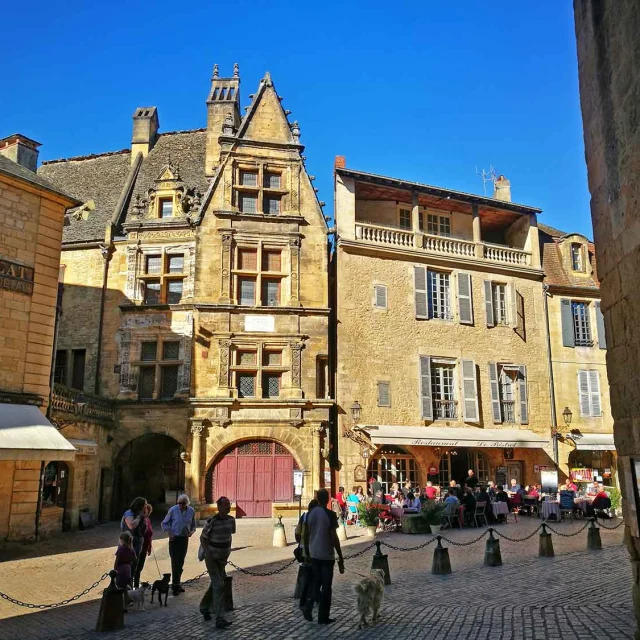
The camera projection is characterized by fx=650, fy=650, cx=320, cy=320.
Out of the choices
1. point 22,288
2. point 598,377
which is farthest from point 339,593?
point 598,377

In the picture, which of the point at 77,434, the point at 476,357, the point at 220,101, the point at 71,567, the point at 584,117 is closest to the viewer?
the point at 584,117

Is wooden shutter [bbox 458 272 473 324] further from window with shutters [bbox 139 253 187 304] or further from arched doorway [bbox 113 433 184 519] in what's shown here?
arched doorway [bbox 113 433 184 519]

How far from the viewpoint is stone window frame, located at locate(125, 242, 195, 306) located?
753 inches

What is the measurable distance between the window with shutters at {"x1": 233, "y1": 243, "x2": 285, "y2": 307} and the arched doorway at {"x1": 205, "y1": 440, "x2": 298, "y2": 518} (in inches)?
164

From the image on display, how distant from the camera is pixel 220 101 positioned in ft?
74.8

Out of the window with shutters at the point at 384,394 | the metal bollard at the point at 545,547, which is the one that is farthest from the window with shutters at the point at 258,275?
the metal bollard at the point at 545,547

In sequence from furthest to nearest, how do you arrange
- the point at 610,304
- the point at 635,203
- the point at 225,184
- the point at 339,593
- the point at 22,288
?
the point at 225,184 → the point at 22,288 → the point at 339,593 → the point at 610,304 → the point at 635,203

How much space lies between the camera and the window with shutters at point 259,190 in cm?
1973

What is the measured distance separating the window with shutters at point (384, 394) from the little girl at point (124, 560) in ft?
40.8

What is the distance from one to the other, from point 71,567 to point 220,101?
17.0 meters


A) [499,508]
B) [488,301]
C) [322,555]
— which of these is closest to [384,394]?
[499,508]

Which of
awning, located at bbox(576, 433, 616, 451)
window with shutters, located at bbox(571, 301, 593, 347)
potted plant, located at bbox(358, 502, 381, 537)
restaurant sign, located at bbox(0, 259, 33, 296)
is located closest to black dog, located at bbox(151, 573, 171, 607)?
potted plant, located at bbox(358, 502, 381, 537)

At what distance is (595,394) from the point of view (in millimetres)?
21859

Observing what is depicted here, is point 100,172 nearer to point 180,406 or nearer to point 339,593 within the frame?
point 180,406
